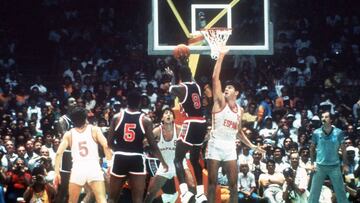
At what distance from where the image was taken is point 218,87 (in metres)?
16.2

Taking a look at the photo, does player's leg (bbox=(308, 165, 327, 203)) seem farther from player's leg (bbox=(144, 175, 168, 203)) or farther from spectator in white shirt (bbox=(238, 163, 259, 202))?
player's leg (bbox=(144, 175, 168, 203))

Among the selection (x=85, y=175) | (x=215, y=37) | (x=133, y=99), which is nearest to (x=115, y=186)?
(x=85, y=175)

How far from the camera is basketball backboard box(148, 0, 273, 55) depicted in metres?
21.9

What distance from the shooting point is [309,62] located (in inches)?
1193

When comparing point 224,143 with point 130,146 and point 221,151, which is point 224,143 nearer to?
point 221,151

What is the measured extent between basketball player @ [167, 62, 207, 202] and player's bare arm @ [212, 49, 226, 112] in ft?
0.97

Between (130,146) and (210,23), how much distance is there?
21.4 feet

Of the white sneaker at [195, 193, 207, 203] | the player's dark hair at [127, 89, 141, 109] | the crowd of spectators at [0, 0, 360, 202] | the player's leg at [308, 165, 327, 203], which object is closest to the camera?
the player's dark hair at [127, 89, 141, 109]

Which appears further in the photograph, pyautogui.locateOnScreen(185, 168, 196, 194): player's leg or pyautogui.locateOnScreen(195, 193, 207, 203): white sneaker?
pyautogui.locateOnScreen(185, 168, 196, 194): player's leg

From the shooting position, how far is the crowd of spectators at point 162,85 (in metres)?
21.3

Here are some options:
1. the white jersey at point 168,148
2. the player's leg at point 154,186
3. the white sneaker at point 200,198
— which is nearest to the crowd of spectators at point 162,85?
the white jersey at point 168,148

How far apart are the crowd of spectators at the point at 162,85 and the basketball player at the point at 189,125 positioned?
357cm

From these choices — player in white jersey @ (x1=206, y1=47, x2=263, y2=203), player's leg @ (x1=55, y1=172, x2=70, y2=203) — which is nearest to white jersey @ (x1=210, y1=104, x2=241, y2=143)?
player in white jersey @ (x1=206, y1=47, x2=263, y2=203)

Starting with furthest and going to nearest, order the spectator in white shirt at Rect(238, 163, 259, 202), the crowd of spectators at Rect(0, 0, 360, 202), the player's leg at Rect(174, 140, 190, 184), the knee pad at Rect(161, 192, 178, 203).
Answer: the crowd of spectators at Rect(0, 0, 360, 202)
the spectator in white shirt at Rect(238, 163, 259, 202)
the knee pad at Rect(161, 192, 178, 203)
the player's leg at Rect(174, 140, 190, 184)
